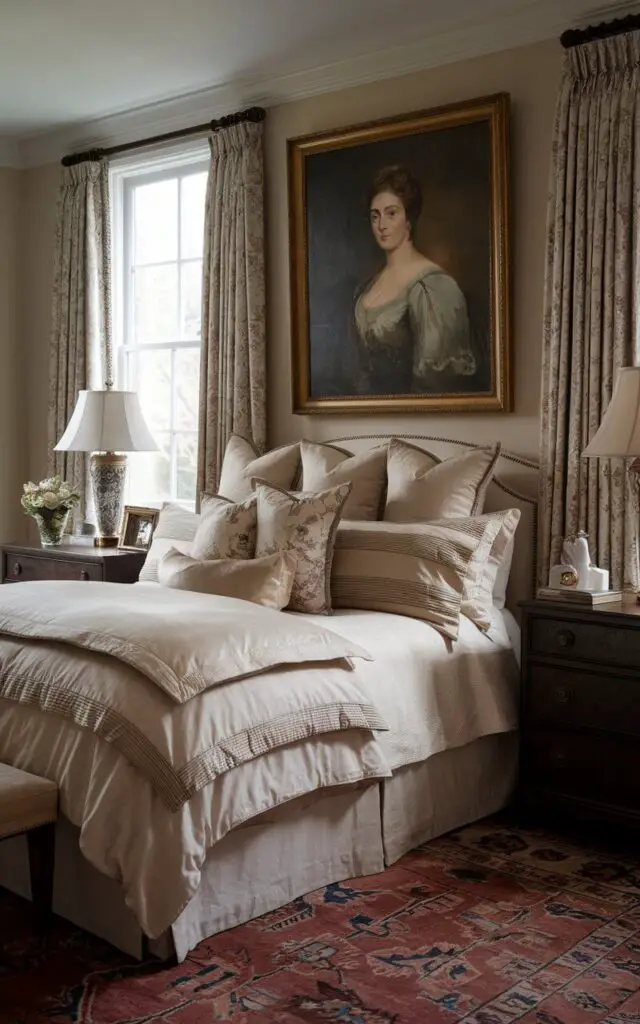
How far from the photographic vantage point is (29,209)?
6.30 metres

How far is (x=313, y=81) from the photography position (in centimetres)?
481

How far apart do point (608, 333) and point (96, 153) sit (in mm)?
3149

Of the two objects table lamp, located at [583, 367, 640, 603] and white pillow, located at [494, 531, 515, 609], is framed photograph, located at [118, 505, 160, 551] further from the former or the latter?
table lamp, located at [583, 367, 640, 603]

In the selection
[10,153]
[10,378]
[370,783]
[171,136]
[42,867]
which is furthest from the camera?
[10,378]

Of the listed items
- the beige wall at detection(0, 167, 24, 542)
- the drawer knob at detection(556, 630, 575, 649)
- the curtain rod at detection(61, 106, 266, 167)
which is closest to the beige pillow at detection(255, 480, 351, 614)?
the drawer knob at detection(556, 630, 575, 649)

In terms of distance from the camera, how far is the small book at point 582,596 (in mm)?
3537

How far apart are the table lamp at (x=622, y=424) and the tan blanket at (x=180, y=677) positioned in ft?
3.35

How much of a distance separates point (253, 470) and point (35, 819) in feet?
7.07

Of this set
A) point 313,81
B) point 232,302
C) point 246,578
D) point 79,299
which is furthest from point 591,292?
point 79,299

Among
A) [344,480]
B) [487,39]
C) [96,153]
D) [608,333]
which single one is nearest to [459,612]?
[344,480]

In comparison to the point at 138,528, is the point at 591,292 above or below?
above

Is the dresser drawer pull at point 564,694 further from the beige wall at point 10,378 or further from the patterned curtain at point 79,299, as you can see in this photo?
the beige wall at point 10,378

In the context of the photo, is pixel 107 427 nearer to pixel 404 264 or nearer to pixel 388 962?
pixel 404 264

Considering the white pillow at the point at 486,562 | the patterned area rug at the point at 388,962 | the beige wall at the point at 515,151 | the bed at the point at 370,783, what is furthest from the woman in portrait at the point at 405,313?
the patterned area rug at the point at 388,962
